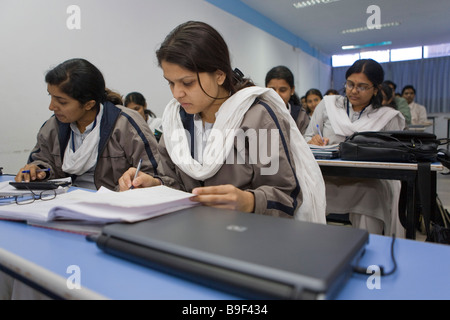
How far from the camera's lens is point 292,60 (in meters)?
7.45

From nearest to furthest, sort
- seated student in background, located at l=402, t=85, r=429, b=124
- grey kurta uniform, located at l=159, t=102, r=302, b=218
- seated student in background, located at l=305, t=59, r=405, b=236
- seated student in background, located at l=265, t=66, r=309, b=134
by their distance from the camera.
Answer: grey kurta uniform, located at l=159, t=102, r=302, b=218 < seated student in background, located at l=305, t=59, r=405, b=236 < seated student in background, located at l=265, t=66, r=309, b=134 < seated student in background, located at l=402, t=85, r=429, b=124

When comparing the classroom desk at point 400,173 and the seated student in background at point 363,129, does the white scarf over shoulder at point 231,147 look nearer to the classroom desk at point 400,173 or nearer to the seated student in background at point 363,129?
the classroom desk at point 400,173

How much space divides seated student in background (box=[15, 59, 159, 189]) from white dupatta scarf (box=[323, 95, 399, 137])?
134 centimetres

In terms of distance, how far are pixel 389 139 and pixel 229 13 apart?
4.04m

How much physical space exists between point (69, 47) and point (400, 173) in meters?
2.72

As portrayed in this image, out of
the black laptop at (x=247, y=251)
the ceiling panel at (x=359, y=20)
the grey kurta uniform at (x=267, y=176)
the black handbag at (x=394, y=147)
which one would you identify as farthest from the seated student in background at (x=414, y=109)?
the black laptop at (x=247, y=251)

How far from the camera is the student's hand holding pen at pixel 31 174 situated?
4.35ft

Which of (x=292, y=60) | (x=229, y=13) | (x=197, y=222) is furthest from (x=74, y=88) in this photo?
(x=292, y=60)

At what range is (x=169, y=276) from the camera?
1.53 ft

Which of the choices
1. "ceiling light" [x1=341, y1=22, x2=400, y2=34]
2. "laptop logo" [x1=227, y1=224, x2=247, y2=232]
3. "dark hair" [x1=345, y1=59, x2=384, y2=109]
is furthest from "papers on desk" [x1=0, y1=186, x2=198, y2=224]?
"ceiling light" [x1=341, y1=22, x2=400, y2=34]

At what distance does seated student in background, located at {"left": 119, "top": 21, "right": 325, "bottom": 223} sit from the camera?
0.97 m

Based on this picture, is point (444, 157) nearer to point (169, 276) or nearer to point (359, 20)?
point (169, 276)

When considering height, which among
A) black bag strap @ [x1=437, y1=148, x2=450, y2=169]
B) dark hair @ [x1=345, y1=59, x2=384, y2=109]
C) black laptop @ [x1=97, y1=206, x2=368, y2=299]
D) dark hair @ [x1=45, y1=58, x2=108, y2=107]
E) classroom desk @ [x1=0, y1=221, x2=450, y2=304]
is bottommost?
classroom desk @ [x1=0, y1=221, x2=450, y2=304]

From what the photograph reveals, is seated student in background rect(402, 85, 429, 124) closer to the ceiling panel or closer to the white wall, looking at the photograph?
the ceiling panel
